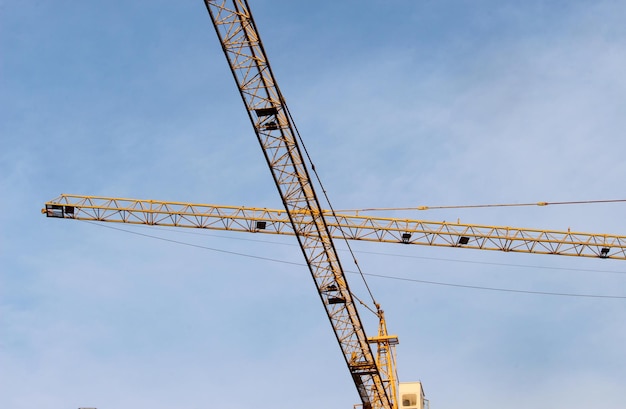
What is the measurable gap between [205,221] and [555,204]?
35.1 meters

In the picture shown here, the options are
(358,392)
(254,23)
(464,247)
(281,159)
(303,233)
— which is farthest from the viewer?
(464,247)

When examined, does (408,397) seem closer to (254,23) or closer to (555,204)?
(555,204)

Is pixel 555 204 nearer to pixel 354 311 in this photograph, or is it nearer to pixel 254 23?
pixel 354 311

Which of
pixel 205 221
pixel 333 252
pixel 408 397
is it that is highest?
pixel 205 221

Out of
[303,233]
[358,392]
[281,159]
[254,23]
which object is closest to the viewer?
[254,23]

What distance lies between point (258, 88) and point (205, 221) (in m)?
25.9

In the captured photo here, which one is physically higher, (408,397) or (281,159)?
(281,159)

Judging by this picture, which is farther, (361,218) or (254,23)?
(361,218)

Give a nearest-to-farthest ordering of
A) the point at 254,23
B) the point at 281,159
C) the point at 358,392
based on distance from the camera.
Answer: the point at 254,23 < the point at 281,159 < the point at 358,392

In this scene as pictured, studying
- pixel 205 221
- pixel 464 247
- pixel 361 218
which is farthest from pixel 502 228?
pixel 205 221

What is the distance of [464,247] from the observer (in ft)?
311

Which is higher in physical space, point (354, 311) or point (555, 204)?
point (555, 204)

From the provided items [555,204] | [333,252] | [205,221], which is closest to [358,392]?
[333,252]

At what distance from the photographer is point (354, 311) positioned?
82250 millimetres
